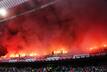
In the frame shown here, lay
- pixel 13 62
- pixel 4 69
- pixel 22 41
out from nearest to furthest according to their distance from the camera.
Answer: pixel 13 62
pixel 4 69
pixel 22 41

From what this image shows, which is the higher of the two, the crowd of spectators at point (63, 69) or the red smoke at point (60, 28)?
the red smoke at point (60, 28)

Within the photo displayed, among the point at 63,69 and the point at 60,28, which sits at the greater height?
the point at 60,28

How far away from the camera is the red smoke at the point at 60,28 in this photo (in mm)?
5750

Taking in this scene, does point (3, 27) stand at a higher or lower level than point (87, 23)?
higher

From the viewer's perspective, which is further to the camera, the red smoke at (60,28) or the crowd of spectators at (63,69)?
the red smoke at (60,28)

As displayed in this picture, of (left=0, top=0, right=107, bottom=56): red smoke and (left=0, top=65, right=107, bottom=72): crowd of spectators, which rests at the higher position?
(left=0, top=0, right=107, bottom=56): red smoke

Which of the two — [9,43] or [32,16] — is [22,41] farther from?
[32,16]

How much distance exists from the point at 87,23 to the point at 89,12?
33 cm

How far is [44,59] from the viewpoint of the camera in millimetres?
4969

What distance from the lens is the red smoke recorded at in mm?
5750

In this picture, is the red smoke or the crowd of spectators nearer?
the crowd of spectators

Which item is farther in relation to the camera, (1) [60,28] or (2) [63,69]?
(1) [60,28]

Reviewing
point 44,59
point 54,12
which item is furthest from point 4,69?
point 54,12

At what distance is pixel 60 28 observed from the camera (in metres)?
6.69
